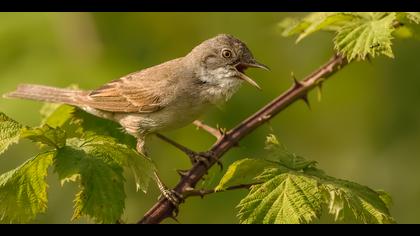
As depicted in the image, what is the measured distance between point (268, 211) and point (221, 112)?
380 centimetres

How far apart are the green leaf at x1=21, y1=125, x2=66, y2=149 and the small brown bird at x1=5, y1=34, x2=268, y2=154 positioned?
1927 mm

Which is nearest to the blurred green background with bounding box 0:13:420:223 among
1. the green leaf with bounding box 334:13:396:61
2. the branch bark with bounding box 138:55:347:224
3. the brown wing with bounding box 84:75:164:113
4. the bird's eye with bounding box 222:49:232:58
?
the brown wing with bounding box 84:75:164:113

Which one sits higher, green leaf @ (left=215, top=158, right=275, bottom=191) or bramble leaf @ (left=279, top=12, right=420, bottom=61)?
bramble leaf @ (left=279, top=12, right=420, bottom=61)

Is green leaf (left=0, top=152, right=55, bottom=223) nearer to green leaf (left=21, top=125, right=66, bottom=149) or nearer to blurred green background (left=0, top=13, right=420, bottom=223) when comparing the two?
green leaf (left=21, top=125, right=66, bottom=149)

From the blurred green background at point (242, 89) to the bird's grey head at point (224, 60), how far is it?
1055 mm

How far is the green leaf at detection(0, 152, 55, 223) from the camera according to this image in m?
3.38

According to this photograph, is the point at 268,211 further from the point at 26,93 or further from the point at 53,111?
the point at 26,93

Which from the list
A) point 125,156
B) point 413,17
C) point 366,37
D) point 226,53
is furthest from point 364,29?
point 125,156

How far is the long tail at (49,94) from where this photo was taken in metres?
5.65

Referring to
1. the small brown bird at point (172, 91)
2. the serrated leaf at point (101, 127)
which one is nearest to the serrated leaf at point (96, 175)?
the serrated leaf at point (101, 127)

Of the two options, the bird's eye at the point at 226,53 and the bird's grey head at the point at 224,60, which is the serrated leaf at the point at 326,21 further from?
the bird's eye at the point at 226,53

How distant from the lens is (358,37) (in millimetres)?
4293

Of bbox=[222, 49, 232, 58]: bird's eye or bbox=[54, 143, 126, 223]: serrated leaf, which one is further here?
bbox=[222, 49, 232, 58]: bird's eye
